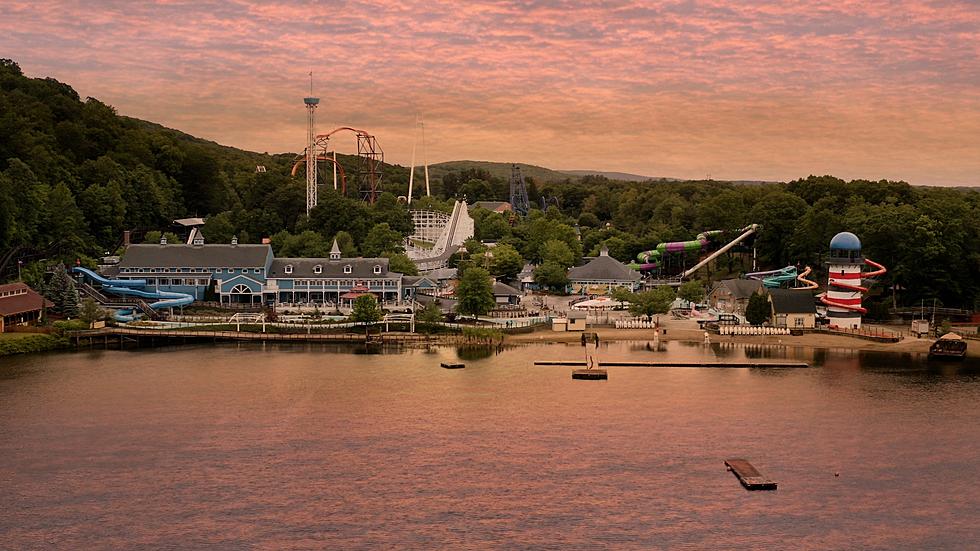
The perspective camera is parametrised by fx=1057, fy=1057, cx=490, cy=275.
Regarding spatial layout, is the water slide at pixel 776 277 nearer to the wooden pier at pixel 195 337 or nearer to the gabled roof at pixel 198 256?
the wooden pier at pixel 195 337

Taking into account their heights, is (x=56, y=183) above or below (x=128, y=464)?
above

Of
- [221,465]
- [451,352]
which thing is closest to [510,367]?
[451,352]

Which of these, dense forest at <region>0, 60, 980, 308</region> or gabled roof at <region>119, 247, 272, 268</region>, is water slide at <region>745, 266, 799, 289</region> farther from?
gabled roof at <region>119, 247, 272, 268</region>

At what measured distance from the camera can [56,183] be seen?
76312mm

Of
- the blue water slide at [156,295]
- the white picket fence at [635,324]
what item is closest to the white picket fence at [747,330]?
the white picket fence at [635,324]

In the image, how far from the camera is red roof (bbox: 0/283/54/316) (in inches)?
2117

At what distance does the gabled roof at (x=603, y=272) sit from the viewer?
69125 millimetres

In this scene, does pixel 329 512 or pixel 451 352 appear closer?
pixel 329 512

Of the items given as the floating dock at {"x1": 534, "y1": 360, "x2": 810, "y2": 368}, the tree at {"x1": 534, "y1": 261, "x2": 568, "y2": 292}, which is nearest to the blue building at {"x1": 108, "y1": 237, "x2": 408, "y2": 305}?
the tree at {"x1": 534, "y1": 261, "x2": 568, "y2": 292}

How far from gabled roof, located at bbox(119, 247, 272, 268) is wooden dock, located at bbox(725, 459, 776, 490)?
39.2 m

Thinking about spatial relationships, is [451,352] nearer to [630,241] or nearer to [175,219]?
[630,241]

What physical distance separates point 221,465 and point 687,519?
521 inches

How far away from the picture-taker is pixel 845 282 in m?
54.6

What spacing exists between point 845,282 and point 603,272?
1878cm
